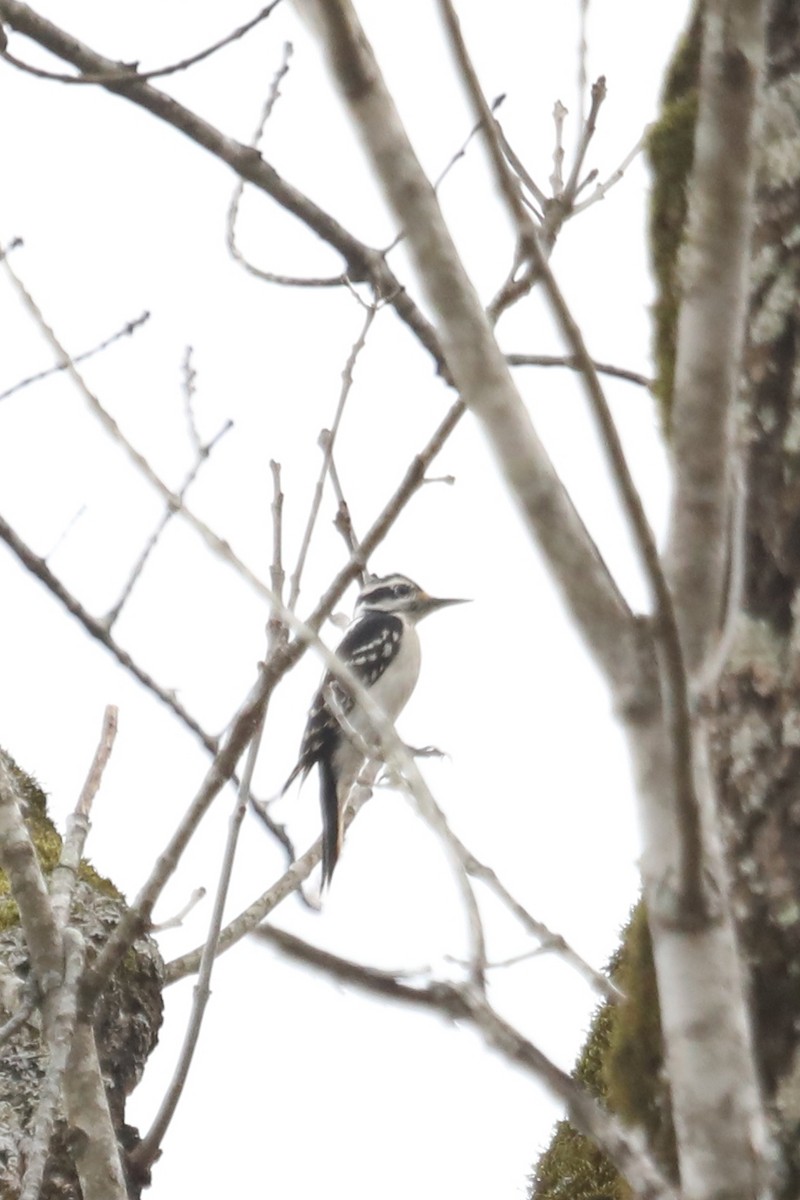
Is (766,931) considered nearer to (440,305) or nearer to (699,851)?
(699,851)

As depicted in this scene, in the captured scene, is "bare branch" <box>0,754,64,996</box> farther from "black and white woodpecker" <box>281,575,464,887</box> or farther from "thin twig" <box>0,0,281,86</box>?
"black and white woodpecker" <box>281,575,464,887</box>

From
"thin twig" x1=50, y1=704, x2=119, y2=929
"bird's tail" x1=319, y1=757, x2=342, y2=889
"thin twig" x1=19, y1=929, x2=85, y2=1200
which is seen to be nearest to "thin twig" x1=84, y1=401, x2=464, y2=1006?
"thin twig" x1=19, y1=929, x2=85, y2=1200

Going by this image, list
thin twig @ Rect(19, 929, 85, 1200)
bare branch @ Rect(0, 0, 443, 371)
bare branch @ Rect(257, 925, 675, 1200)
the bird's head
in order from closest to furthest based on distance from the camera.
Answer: bare branch @ Rect(257, 925, 675, 1200), thin twig @ Rect(19, 929, 85, 1200), bare branch @ Rect(0, 0, 443, 371), the bird's head

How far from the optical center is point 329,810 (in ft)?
24.9

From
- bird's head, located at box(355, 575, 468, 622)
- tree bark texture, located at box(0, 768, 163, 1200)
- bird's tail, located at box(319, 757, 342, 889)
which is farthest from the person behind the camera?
bird's head, located at box(355, 575, 468, 622)

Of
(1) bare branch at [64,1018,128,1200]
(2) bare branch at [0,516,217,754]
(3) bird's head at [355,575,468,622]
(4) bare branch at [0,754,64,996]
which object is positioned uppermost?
(3) bird's head at [355,575,468,622]

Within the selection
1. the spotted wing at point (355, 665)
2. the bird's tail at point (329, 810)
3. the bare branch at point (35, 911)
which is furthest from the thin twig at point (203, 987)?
the spotted wing at point (355, 665)

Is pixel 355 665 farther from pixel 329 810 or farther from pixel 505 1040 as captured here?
pixel 505 1040

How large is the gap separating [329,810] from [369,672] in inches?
43.2

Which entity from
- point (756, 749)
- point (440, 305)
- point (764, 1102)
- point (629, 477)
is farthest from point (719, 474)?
point (764, 1102)

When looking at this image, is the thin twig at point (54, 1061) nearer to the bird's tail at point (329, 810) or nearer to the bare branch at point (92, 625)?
the bare branch at point (92, 625)

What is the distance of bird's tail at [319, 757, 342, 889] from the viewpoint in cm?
622

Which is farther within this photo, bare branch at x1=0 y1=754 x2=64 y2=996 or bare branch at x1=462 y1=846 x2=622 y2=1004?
bare branch at x1=0 y1=754 x2=64 y2=996

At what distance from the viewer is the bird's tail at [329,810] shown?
622 centimetres
